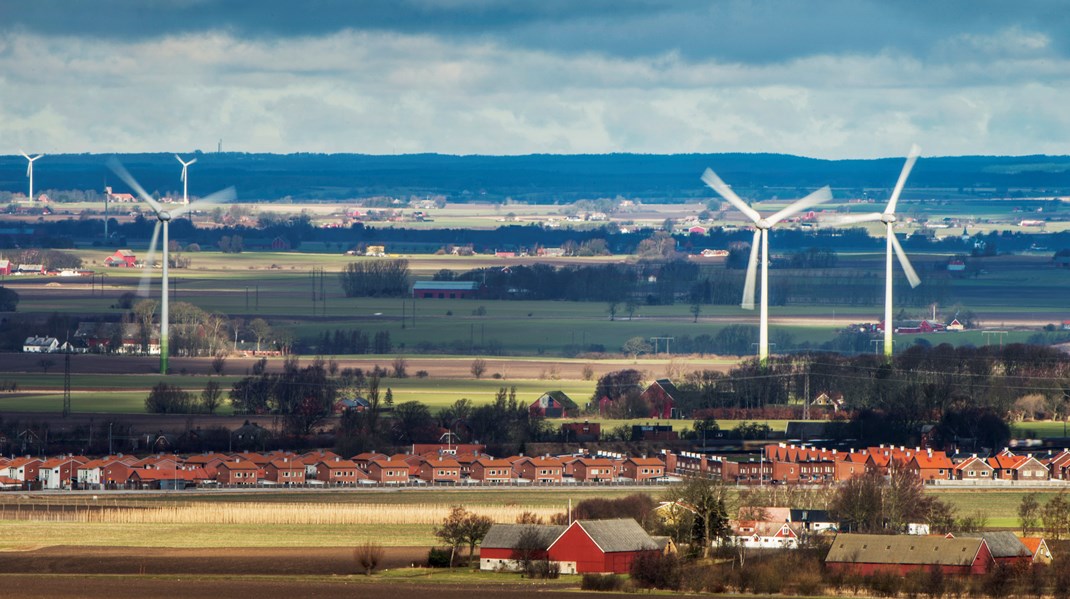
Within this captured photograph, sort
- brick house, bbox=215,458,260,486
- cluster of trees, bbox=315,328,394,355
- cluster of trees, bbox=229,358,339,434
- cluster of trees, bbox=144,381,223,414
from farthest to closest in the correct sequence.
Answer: cluster of trees, bbox=315,328,394,355
cluster of trees, bbox=144,381,223,414
cluster of trees, bbox=229,358,339,434
brick house, bbox=215,458,260,486

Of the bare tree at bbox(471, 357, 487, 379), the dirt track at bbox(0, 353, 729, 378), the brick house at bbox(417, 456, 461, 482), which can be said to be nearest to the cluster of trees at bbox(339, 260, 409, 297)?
the dirt track at bbox(0, 353, 729, 378)

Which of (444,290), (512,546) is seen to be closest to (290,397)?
(512,546)

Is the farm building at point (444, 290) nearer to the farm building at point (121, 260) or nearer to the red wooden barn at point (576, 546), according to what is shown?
the farm building at point (121, 260)

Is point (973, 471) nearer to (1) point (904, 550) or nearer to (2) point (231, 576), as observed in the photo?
(1) point (904, 550)

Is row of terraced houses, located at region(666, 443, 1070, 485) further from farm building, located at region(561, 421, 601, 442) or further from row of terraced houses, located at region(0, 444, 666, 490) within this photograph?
farm building, located at region(561, 421, 601, 442)

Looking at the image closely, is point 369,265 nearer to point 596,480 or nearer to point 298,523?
point 596,480
